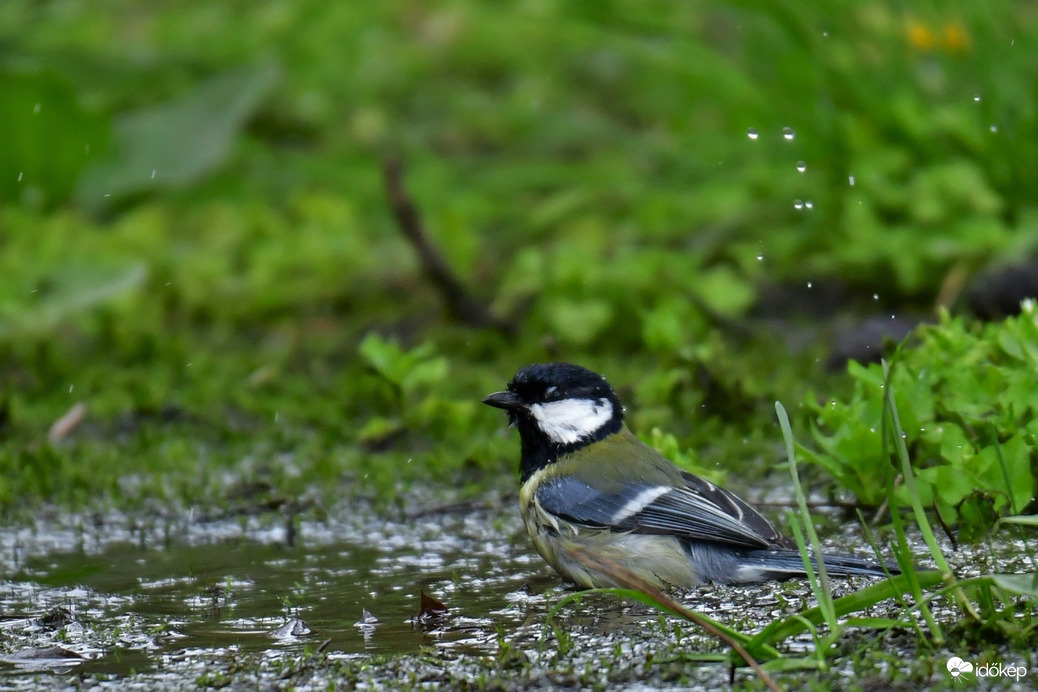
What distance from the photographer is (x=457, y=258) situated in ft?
19.7

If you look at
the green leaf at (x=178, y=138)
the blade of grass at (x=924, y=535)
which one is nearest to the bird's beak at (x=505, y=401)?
the blade of grass at (x=924, y=535)

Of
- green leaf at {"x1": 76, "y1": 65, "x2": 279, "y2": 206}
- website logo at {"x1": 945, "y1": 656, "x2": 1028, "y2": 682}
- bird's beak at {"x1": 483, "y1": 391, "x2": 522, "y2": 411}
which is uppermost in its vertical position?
green leaf at {"x1": 76, "y1": 65, "x2": 279, "y2": 206}

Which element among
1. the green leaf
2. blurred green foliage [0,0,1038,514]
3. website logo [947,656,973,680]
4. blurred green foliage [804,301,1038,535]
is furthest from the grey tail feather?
the green leaf

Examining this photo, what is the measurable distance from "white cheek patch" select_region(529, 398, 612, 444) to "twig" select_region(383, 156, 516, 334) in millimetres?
2183

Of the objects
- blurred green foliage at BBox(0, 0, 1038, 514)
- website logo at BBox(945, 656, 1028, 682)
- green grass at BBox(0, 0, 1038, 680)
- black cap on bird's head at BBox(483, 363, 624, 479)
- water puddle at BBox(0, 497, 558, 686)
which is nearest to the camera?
website logo at BBox(945, 656, 1028, 682)

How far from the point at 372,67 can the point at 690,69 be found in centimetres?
335

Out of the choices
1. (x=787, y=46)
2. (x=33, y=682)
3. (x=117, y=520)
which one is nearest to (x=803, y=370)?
(x=787, y=46)

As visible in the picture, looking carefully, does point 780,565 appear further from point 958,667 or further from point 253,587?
point 253,587

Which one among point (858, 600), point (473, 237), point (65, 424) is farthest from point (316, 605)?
point (473, 237)

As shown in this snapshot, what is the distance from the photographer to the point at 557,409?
11.8ft

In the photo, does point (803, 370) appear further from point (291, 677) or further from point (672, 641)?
point (291, 677)

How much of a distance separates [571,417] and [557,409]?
45 mm

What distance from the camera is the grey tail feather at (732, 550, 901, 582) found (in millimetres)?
2828

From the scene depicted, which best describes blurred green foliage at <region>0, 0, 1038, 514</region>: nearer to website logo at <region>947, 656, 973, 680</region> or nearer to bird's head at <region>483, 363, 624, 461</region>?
bird's head at <region>483, 363, 624, 461</region>
